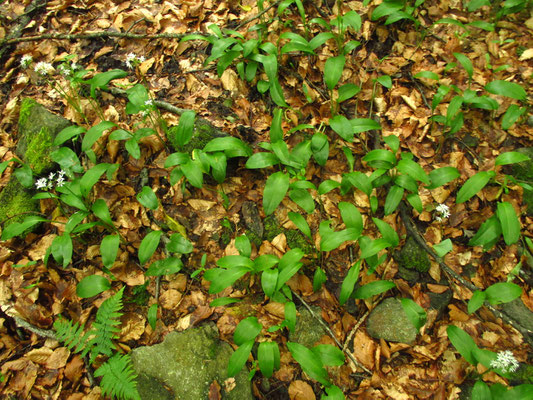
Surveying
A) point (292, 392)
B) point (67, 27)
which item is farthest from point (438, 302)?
point (67, 27)

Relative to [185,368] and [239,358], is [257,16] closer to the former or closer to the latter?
[239,358]

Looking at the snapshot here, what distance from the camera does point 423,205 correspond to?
308 cm

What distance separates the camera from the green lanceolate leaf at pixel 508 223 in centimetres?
268

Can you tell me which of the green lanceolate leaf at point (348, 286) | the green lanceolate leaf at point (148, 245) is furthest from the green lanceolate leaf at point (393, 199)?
the green lanceolate leaf at point (148, 245)

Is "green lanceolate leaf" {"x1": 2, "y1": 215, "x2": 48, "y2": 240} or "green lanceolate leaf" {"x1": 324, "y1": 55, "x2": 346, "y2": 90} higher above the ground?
"green lanceolate leaf" {"x1": 324, "y1": 55, "x2": 346, "y2": 90}

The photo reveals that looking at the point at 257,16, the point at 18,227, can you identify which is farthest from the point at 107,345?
the point at 257,16

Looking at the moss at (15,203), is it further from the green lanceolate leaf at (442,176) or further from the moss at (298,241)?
the green lanceolate leaf at (442,176)

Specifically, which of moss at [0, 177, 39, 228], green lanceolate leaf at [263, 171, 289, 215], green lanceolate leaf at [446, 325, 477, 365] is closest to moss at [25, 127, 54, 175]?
moss at [0, 177, 39, 228]

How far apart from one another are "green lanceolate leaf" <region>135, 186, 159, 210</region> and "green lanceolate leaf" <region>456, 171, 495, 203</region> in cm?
271

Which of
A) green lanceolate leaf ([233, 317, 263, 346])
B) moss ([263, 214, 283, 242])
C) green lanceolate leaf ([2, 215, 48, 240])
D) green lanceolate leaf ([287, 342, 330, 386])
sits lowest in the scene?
green lanceolate leaf ([287, 342, 330, 386])

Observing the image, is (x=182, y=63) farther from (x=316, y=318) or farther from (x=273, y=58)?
(x=316, y=318)

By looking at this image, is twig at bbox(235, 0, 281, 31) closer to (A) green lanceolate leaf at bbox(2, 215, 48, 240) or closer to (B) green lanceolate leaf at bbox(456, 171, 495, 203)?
(B) green lanceolate leaf at bbox(456, 171, 495, 203)

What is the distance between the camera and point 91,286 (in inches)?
103

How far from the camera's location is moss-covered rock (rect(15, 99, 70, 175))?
3082 mm
